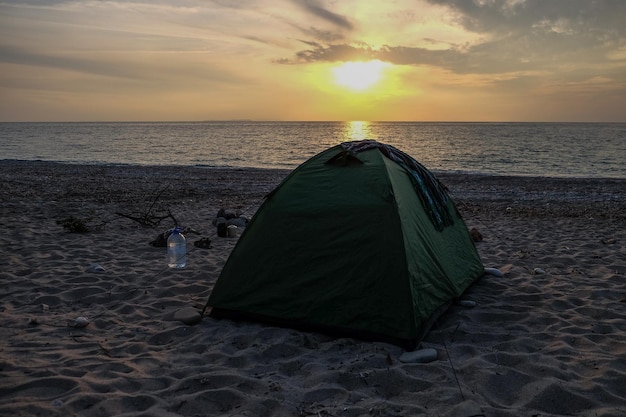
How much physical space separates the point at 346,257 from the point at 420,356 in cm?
126

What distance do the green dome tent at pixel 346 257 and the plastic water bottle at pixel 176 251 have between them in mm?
2390

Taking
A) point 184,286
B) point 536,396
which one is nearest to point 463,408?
point 536,396

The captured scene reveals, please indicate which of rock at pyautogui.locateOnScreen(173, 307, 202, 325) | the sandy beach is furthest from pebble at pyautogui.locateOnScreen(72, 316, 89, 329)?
rock at pyautogui.locateOnScreen(173, 307, 202, 325)

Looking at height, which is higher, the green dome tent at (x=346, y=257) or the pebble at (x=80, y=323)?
the green dome tent at (x=346, y=257)

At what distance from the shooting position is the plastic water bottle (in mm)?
7523

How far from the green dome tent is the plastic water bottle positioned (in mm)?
2390

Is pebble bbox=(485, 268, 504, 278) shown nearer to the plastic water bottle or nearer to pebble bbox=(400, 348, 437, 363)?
pebble bbox=(400, 348, 437, 363)

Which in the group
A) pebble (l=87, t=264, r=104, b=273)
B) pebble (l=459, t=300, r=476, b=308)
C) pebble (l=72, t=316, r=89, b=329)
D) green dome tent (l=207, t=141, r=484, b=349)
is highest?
green dome tent (l=207, t=141, r=484, b=349)

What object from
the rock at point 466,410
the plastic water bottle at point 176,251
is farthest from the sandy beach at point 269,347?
the plastic water bottle at point 176,251

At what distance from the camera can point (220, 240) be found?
9.34 m

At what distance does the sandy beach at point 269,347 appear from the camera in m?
3.62

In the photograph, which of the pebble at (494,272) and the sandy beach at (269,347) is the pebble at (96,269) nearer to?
the sandy beach at (269,347)

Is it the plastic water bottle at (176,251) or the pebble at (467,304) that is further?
the plastic water bottle at (176,251)

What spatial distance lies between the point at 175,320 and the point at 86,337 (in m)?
0.94
